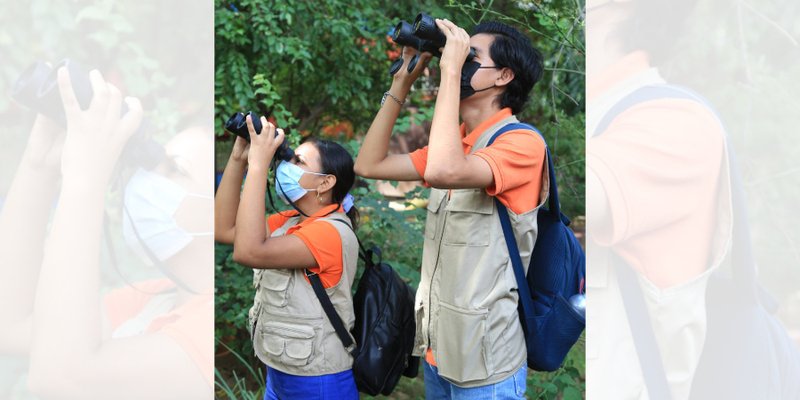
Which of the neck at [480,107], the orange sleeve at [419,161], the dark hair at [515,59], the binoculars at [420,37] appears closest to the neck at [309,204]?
the orange sleeve at [419,161]

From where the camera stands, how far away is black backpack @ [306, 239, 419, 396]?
2654 millimetres

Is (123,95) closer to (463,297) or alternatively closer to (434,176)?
(434,176)

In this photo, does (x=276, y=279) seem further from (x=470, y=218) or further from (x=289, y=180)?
(x=470, y=218)

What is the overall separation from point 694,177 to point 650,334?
35 cm

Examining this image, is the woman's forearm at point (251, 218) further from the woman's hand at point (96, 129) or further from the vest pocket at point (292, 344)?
the woman's hand at point (96, 129)

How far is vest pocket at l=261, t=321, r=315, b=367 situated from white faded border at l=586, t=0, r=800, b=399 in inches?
39.6

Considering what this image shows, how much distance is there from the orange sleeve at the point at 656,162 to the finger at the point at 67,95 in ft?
3.46

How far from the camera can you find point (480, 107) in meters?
2.40

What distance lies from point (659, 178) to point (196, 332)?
997mm

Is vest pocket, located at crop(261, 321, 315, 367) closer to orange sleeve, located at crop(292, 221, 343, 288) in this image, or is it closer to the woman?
the woman

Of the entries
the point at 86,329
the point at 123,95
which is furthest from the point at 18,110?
the point at 86,329

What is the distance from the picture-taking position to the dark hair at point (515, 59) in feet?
7.78

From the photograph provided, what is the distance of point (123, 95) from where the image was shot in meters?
1.61

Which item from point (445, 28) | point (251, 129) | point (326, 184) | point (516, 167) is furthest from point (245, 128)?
point (516, 167)
